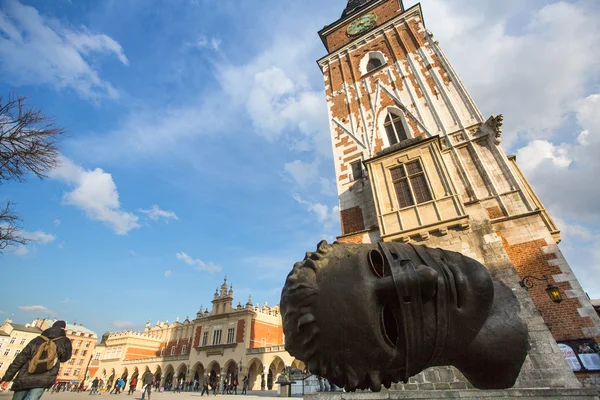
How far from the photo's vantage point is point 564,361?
6.70m

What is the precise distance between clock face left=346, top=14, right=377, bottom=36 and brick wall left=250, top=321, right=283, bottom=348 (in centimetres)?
3350

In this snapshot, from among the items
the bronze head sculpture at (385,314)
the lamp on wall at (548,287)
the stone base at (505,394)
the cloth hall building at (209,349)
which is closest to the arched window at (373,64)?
the lamp on wall at (548,287)

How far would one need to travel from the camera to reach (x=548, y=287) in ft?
24.8

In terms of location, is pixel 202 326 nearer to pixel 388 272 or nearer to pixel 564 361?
pixel 564 361

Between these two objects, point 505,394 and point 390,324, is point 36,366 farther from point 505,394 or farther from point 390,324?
point 505,394

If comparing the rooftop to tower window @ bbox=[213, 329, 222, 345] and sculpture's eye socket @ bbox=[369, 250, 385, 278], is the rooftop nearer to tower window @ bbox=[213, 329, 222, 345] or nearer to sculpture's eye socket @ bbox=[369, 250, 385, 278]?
tower window @ bbox=[213, 329, 222, 345]

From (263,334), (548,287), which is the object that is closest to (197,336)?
(263,334)

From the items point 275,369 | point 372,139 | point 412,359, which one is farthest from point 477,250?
point 275,369

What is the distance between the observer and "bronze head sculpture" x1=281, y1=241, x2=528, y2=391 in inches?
41.9

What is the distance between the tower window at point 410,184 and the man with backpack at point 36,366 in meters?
10.2

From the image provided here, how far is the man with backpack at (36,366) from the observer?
456cm

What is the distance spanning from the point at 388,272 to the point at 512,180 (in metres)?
11.4

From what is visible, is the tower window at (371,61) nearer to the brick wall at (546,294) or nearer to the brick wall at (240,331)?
the brick wall at (546,294)

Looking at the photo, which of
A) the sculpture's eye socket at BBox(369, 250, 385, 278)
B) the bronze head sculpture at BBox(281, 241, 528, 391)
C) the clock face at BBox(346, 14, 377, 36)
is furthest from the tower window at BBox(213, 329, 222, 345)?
the sculpture's eye socket at BBox(369, 250, 385, 278)
